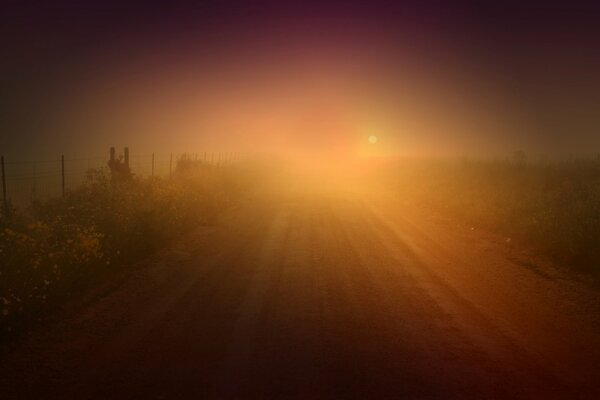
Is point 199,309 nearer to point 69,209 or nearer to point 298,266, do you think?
point 298,266

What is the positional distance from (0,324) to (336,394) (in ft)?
15.4

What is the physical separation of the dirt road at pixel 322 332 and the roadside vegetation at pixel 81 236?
0.65 m

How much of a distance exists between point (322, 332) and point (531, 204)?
12.5 m

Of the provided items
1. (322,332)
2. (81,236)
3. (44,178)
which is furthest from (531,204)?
(44,178)

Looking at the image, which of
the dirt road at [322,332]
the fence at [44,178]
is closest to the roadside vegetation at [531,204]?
the dirt road at [322,332]

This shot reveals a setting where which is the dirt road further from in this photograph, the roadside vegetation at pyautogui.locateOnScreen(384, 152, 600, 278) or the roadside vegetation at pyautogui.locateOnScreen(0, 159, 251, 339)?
the roadside vegetation at pyautogui.locateOnScreen(384, 152, 600, 278)

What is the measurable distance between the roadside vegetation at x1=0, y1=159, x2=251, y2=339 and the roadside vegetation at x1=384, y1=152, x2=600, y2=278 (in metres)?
9.61

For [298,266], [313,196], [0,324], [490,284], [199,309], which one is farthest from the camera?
[313,196]

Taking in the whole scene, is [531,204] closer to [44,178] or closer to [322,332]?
[322,332]

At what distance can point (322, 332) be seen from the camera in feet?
20.3

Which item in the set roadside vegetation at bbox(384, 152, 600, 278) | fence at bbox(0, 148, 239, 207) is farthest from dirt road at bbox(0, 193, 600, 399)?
fence at bbox(0, 148, 239, 207)

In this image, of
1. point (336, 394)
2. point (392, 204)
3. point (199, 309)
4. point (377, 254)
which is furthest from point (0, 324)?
point (392, 204)

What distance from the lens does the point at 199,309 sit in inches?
277

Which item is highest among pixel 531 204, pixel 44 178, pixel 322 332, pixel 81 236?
pixel 531 204
